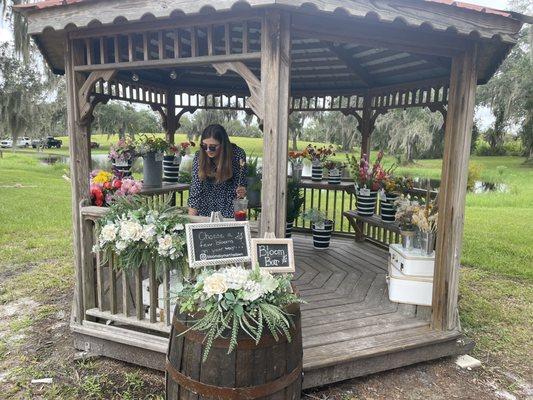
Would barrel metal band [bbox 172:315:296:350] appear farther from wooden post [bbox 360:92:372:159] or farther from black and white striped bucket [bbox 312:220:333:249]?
wooden post [bbox 360:92:372:159]

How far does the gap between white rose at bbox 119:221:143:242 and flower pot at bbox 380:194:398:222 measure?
3.37m

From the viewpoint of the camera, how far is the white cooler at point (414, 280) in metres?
3.83

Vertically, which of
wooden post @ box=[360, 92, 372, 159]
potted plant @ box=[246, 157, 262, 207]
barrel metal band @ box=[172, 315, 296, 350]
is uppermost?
wooden post @ box=[360, 92, 372, 159]

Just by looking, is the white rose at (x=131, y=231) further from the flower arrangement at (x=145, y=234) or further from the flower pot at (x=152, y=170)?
the flower pot at (x=152, y=170)

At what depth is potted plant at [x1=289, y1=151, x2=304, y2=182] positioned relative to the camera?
6426 mm

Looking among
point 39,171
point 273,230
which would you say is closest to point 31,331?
point 273,230

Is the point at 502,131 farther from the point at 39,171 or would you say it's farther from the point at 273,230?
the point at 273,230

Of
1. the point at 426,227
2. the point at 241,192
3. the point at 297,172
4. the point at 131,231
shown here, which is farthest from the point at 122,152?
the point at 426,227

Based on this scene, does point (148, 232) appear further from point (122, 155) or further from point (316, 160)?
point (316, 160)

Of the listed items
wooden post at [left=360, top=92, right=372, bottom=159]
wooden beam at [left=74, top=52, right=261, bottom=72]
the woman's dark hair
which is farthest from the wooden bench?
wooden beam at [left=74, top=52, right=261, bottom=72]

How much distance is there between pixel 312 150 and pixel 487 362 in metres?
3.93

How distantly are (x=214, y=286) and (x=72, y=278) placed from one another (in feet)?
13.1

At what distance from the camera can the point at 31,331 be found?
3.95 m

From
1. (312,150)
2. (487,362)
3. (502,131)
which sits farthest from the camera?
(502,131)
